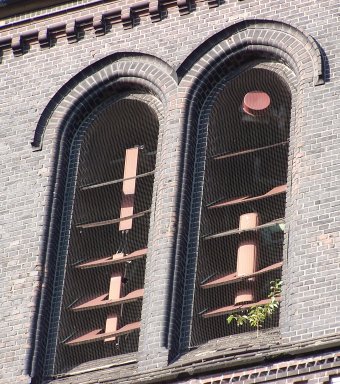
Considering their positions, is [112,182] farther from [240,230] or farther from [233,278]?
[233,278]

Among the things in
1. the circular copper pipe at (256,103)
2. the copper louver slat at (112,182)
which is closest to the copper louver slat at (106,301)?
the copper louver slat at (112,182)

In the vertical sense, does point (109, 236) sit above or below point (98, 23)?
below

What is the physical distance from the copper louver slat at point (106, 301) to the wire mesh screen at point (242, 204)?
775 mm

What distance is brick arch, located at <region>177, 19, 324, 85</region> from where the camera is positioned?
30.7 meters

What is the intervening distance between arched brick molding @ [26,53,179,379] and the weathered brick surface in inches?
0.8

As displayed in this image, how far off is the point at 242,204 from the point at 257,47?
2.07 meters

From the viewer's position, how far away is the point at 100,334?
29719 millimetres

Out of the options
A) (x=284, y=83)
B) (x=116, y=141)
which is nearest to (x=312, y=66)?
(x=284, y=83)

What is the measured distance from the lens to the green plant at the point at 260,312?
28.8 m

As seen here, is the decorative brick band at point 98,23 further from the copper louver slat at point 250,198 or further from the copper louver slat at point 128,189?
the copper louver slat at point 250,198

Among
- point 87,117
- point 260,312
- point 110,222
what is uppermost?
point 87,117

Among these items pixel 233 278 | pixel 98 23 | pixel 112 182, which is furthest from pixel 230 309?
pixel 98 23

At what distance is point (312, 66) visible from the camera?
100ft


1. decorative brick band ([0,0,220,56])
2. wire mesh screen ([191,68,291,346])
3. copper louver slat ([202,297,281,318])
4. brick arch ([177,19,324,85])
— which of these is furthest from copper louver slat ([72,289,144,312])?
decorative brick band ([0,0,220,56])
